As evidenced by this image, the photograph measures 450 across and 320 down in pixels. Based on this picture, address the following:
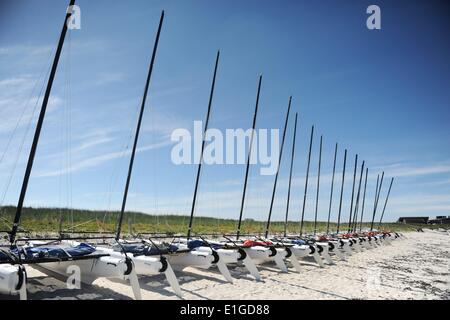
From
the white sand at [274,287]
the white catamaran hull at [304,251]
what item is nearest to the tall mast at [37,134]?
the white sand at [274,287]

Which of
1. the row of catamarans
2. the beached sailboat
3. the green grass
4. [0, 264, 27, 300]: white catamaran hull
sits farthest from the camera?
the green grass

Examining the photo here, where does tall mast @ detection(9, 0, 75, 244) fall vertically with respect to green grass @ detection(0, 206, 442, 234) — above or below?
above

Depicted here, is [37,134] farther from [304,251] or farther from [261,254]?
[304,251]

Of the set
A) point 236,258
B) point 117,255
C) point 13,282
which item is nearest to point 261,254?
point 236,258

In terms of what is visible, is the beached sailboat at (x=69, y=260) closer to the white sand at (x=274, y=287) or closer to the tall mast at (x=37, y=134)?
the tall mast at (x=37, y=134)

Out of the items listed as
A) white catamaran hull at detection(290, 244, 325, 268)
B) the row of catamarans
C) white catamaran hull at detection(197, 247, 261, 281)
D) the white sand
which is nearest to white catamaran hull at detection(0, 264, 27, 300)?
the row of catamarans

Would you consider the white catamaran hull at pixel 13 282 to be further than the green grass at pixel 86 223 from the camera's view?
No

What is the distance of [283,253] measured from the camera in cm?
1281

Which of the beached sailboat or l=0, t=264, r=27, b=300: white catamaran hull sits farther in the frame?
the beached sailboat

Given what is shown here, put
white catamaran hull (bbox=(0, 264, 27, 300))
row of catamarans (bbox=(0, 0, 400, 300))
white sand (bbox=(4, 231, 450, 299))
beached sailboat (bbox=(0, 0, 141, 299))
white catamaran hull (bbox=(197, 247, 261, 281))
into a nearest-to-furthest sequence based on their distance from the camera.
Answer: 1. white catamaran hull (bbox=(0, 264, 27, 300))
2. row of catamarans (bbox=(0, 0, 400, 300))
3. beached sailboat (bbox=(0, 0, 141, 299))
4. white sand (bbox=(4, 231, 450, 299))
5. white catamaran hull (bbox=(197, 247, 261, 281))

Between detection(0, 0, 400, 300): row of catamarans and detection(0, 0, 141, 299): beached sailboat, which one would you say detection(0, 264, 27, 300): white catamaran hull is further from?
detection(0, 0, 141, 299): beached sailboat
